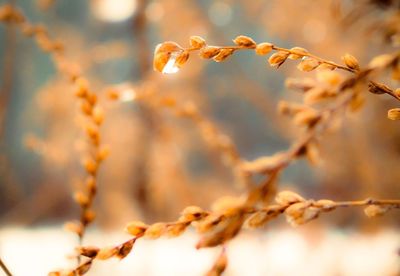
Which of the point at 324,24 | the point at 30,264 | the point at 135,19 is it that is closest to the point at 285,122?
the point at 324,24

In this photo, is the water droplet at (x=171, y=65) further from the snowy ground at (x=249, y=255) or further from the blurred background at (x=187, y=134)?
the snowy ground at (x=249, y=255)

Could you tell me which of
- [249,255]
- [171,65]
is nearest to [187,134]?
[249,255]

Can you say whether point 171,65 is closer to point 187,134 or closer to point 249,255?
point 249,255

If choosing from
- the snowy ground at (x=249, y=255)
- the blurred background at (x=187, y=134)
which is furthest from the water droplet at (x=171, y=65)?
the snowy ground at (x=249, y=255)

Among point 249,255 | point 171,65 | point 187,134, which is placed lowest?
point 171,65

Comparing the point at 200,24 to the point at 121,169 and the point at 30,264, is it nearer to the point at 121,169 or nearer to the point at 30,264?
the point at 121,169

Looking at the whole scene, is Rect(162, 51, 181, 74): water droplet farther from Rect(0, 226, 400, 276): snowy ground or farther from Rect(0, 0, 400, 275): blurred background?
Rect(0, 226, 400, 276): snowy ground

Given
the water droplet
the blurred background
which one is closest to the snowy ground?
the blurred background

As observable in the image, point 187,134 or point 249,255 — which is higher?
point 187,134
